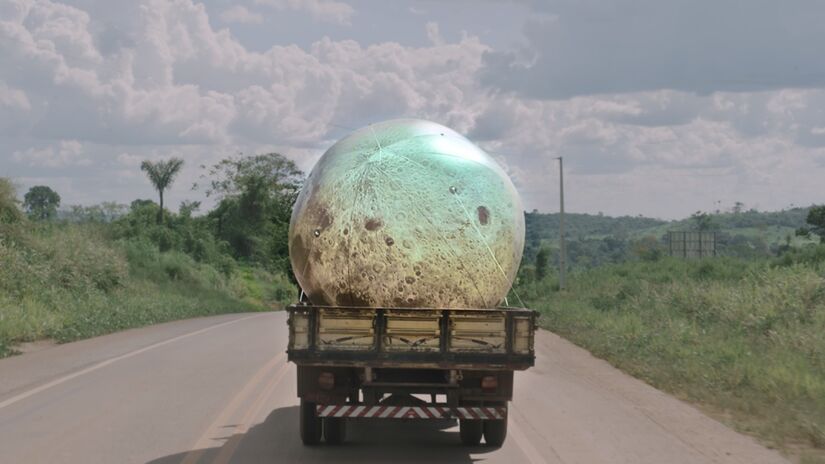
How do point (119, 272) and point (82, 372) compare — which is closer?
point (82, 372)

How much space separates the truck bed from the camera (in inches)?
348

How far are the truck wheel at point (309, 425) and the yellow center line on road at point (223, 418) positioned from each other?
0.91 m

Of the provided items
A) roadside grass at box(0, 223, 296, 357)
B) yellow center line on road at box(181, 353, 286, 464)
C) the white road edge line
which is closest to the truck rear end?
yellow center line on road at box(181, 353, 286, 464)

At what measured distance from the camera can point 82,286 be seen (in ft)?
110

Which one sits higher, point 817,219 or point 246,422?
point 817,219

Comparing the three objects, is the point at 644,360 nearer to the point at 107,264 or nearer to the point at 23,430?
the point at 23,430

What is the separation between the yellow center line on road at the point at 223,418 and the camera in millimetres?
9345

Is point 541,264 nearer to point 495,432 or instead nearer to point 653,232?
point 495,432

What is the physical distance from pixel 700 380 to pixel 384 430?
6570 mm

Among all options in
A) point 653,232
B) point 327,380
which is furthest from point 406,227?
point 653,232

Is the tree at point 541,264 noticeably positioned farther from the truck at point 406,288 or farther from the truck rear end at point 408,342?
the truck rear end at point 408,342

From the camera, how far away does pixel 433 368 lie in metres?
8.92

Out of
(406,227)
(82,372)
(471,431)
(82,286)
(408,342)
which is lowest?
(82,372)

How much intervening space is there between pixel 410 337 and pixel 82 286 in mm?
27059
